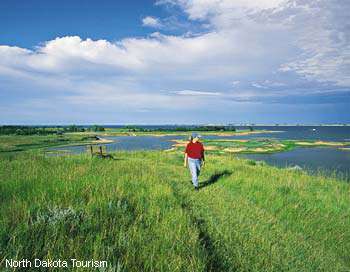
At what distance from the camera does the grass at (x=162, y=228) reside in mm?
3955

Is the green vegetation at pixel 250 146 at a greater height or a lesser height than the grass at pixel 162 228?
lesser

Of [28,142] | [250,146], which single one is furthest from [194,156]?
[28,142]

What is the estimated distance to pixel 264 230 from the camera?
695 centimetres

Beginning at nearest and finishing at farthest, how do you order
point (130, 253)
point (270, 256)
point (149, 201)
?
point (130, 253) < point (270, 256) < point (149, 201)

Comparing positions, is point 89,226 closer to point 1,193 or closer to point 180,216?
point 180,216

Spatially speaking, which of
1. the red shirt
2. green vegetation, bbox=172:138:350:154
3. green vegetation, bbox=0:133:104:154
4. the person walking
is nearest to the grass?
the person walking

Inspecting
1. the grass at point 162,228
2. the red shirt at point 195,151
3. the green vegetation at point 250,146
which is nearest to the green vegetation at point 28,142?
the green vegetation at point 250,146

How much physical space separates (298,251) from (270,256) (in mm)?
1086

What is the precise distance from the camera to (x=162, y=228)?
5078 millimetres

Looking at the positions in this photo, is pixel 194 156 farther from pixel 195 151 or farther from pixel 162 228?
pixel 162 228

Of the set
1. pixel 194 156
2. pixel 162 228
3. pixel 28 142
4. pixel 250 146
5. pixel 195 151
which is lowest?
pixel 250 146

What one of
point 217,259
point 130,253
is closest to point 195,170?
point 217,259

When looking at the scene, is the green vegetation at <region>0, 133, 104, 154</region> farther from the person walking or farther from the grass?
the grass

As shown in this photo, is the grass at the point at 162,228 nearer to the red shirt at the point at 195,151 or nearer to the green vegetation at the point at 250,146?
the red shirt at the point at 195,151
